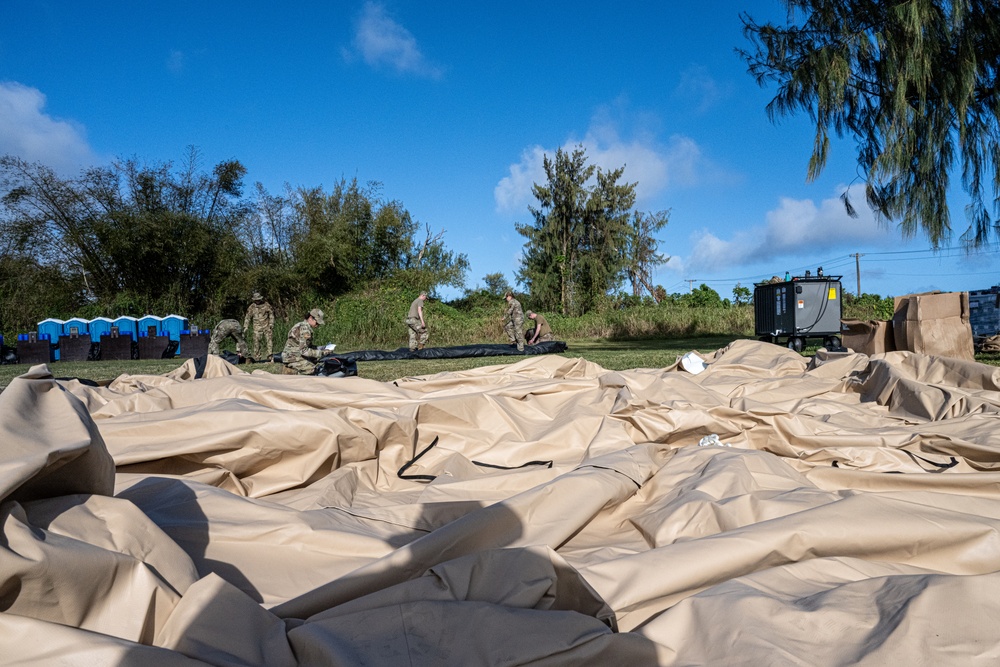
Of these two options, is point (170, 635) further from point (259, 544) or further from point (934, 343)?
point (934, 343)

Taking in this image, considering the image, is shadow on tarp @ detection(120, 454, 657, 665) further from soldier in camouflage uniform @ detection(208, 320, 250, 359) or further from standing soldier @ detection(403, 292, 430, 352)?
soldier in camouflage uniform @ detection(208, 320, 250, 359)

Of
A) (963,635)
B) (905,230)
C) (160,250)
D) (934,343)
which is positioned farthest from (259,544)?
(160,250)

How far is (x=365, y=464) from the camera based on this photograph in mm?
3396

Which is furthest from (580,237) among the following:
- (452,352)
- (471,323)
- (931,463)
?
(931,463)

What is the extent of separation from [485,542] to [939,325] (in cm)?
807

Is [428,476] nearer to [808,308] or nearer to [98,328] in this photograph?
[808,308]

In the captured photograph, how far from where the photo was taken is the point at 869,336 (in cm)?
903

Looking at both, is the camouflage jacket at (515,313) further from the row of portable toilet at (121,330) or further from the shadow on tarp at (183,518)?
the shadow on tarp at (183,518)

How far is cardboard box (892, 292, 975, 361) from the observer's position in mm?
7816

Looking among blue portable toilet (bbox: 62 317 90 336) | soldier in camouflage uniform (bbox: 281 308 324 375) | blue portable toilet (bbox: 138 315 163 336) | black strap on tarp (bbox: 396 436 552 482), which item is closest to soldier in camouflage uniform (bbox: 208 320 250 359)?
blue portable toilet (bbox: 138 315 163 336)

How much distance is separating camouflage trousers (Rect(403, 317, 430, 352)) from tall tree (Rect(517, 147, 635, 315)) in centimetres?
1520

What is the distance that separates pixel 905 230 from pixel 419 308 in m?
10.5

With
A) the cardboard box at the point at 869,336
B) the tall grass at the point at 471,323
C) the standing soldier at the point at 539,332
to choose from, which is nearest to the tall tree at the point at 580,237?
the tall grass at the point at 471,323

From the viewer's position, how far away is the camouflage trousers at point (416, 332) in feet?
52.9
